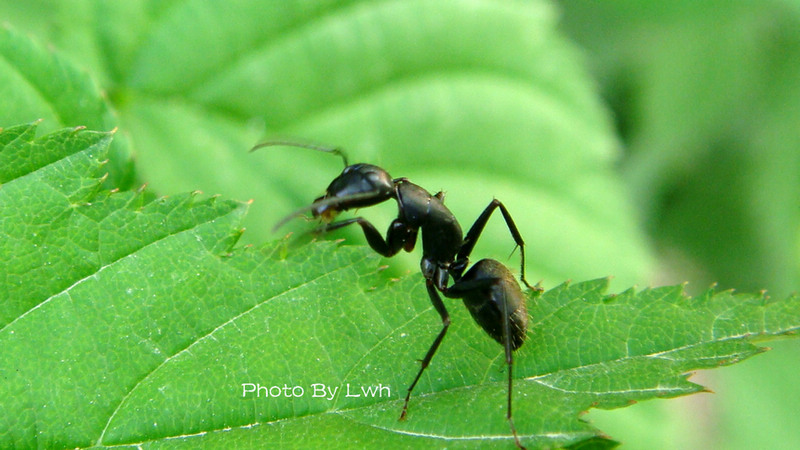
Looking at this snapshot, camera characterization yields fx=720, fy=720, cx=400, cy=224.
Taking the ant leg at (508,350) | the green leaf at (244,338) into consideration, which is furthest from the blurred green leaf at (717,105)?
the green leaf at (244,338)

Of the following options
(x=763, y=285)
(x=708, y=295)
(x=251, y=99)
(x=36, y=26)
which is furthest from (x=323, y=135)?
(x=763, y=285)

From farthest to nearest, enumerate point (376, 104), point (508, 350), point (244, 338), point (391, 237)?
point (376, 104) → point (391, 237) → point (508, 350) → point (244, 338)

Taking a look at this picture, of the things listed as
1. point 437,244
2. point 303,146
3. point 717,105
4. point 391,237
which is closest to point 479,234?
point 437,244

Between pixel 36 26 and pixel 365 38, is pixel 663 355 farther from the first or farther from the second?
pixel 36 26

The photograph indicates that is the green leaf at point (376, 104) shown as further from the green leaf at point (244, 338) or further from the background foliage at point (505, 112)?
the green leaf at point (244, 338)

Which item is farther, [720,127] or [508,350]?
[720,127]

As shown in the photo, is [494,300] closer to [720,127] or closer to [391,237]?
[391,237]
